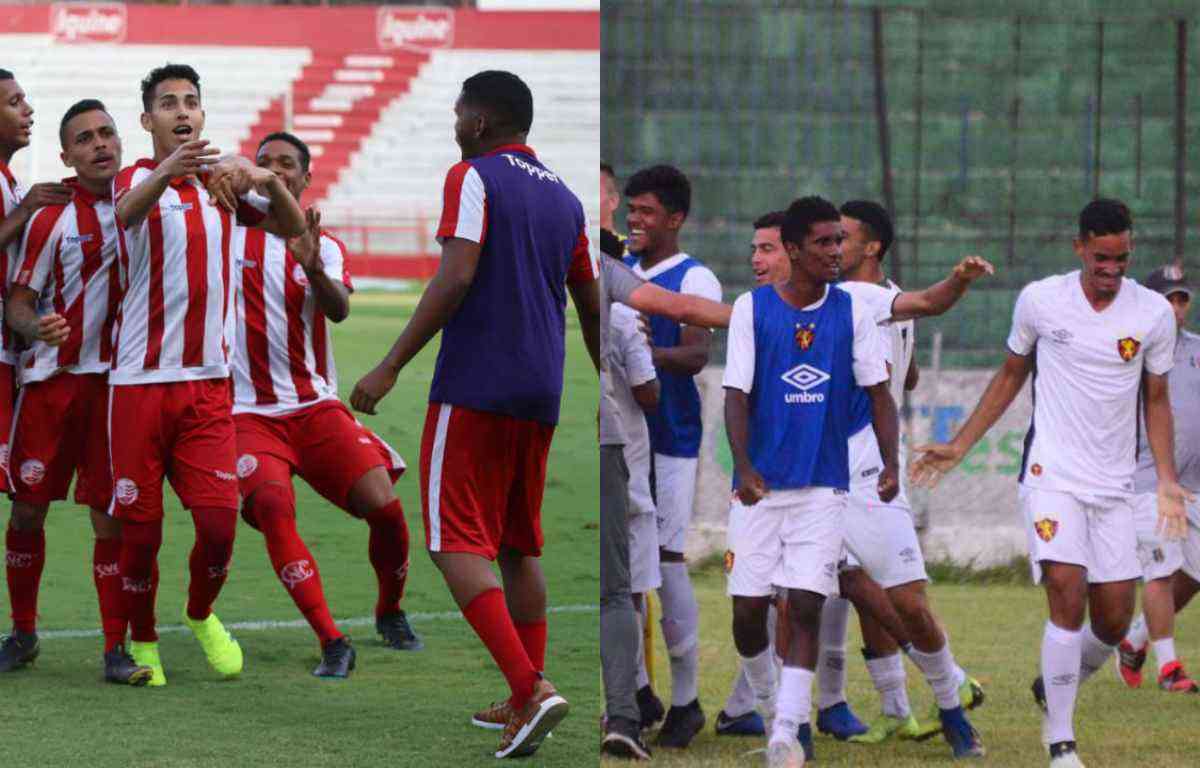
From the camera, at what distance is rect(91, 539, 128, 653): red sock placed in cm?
504

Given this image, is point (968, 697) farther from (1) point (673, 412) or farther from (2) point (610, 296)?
(2) point (610, 296)

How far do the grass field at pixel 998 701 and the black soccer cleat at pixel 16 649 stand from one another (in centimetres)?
169

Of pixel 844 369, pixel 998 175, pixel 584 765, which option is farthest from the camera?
pixel 998 175

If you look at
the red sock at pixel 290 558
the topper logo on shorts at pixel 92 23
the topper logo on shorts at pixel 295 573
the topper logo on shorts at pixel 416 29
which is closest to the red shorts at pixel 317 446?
the red sock at pixel 290 558

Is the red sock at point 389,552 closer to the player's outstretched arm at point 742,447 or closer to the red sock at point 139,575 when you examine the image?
the red sock at point 139,575

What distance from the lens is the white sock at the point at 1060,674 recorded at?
4676 millimetres

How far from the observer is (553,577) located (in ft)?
23.5

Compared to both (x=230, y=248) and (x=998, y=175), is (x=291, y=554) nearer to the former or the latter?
(x=230, y=248)

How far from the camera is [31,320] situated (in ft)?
16.1

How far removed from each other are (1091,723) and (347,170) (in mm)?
23736

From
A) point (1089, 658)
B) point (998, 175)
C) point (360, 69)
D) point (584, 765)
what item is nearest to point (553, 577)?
point (1089, 658)

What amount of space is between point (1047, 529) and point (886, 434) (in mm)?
503

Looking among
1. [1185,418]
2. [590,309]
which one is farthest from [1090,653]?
[590,309]

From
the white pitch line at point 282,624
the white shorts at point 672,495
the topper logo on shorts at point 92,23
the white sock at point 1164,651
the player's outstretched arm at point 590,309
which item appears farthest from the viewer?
the topper logo on shorts at point 92,23
